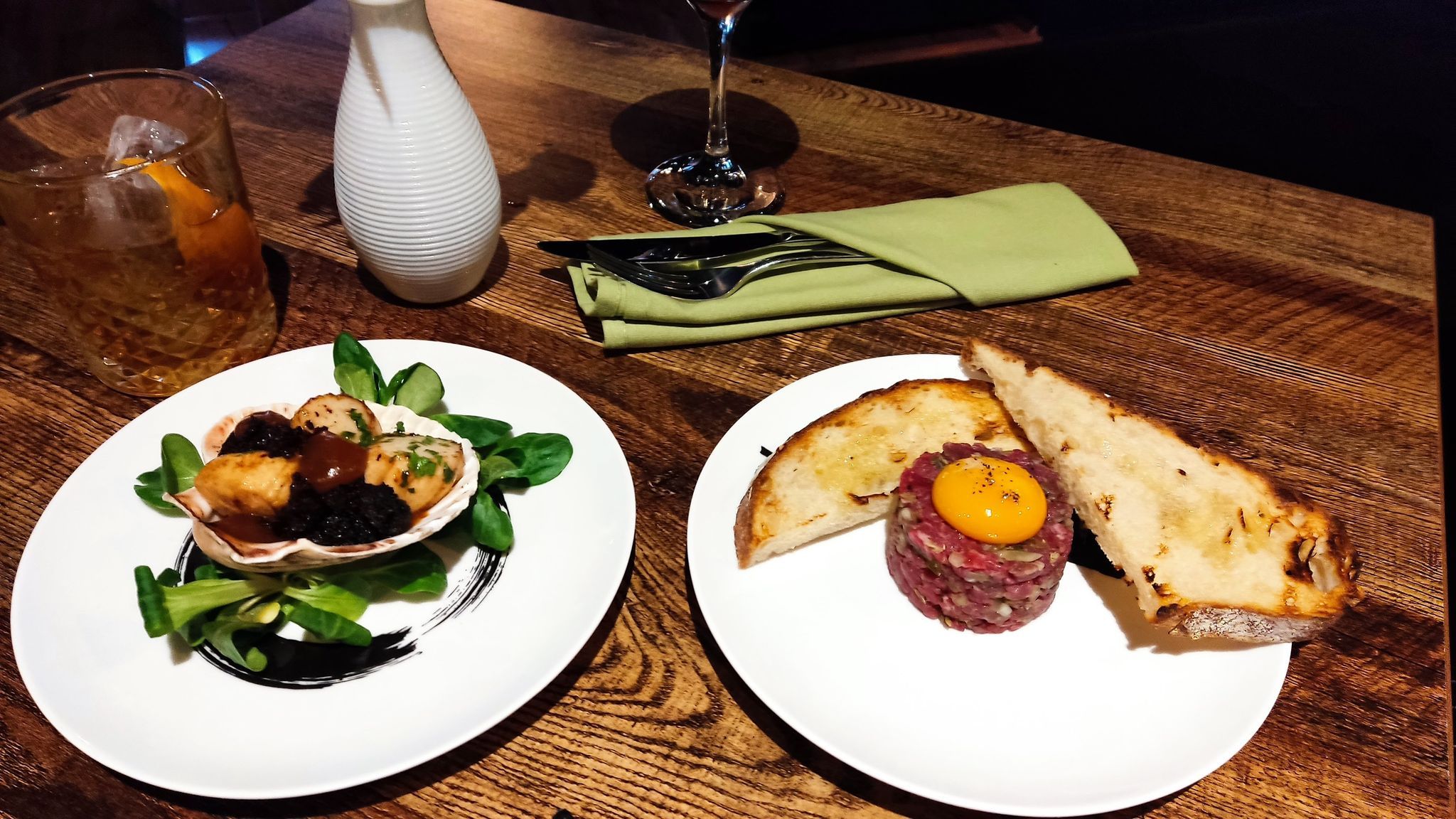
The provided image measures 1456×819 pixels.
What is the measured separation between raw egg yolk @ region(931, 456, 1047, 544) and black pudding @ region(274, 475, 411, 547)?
717mm

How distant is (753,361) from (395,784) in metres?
0.93

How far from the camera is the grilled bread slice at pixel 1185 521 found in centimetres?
118

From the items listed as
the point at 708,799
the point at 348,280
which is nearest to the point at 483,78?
the point at 348,280

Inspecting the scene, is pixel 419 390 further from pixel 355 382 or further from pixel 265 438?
pixel 265 438

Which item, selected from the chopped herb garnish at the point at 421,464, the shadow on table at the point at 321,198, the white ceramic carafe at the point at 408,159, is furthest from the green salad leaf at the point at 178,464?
the shadow on table at the point at 321,198

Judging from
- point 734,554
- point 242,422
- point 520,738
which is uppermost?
point 242,422

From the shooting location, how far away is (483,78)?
8.09 feet

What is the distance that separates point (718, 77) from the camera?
2041 mm

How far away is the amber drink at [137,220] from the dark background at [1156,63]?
248 centimetres

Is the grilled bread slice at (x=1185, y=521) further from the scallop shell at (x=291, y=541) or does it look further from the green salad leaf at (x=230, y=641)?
the green salad leaf at (x=230, y=641)

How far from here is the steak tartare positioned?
1.19m

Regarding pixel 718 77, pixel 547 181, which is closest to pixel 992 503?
pixel 718 77

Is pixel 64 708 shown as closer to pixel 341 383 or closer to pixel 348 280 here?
pixel 341 383

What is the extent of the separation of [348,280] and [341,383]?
21.1 inches
